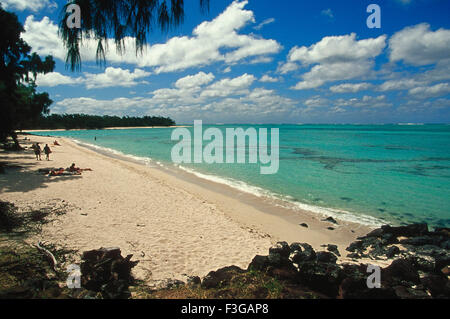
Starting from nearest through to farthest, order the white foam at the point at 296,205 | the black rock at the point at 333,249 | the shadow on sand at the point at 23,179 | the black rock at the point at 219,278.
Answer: the black rock at the point at 219,278 → the black rock at the point at 333,249 → the white foam at the point at 296,205 → the shadow on sand at the point at 23,179

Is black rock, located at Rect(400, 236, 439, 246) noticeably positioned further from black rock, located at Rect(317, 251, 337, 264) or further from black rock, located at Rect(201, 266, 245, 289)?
black rock, located at Rect(201, 266, 245, 289)

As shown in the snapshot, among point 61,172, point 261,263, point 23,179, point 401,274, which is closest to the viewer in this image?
point 261,263

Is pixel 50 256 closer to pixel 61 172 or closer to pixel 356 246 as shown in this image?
pixel 356 246

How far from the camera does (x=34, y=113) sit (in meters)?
28.7

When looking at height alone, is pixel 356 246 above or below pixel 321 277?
below

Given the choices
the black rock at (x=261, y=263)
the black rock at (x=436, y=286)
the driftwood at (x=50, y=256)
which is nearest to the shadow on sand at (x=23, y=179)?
the driftwood at (x=50, y=256)

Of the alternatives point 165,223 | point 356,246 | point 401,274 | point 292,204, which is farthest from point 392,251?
point 165,223

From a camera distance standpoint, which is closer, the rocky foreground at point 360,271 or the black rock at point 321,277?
A: the rocky foreground at point 360,271

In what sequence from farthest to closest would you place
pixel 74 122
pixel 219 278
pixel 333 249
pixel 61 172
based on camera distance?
pixel 74 122 → pixel 61 172 → pixel 333 249 → pixel 219 278

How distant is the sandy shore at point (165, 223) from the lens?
6277 mm

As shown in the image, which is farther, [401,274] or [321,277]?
[401,274]

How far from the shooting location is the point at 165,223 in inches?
340

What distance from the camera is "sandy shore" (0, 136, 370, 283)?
6277 mm

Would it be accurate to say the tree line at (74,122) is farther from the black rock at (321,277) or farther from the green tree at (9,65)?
the black rock at (321,277)
